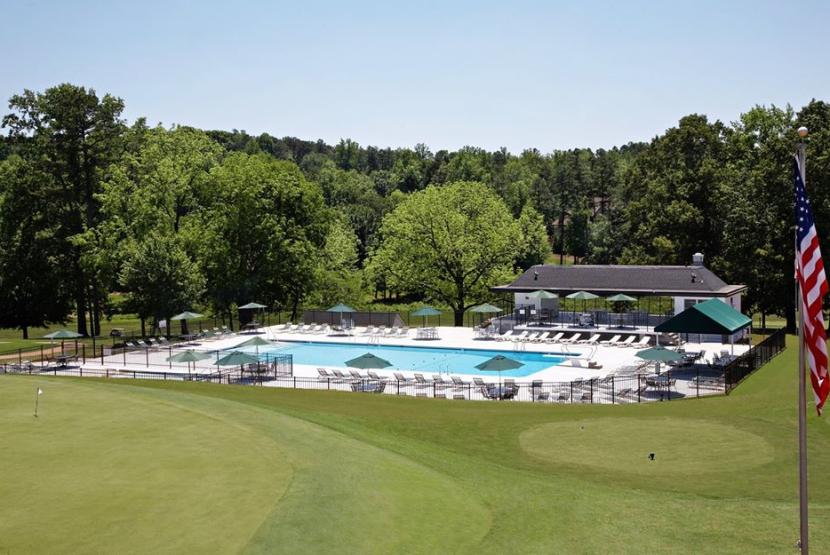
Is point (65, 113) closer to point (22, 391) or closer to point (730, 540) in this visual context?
point (22, 391)

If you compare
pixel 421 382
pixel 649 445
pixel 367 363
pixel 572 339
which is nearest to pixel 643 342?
pixel 572 339

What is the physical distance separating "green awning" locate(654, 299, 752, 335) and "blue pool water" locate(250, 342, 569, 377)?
813 cm

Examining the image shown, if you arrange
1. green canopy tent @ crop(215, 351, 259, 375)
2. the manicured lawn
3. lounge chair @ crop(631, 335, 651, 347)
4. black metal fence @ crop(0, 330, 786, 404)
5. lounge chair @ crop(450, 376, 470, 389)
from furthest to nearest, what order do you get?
lounge chair @ crop(631, 335, 651, 347), green canopy tent @ crop(215, 351, 259, 375), lounge chair @ crop(450, 376, 470, 389), black metal fence @ crop(0, 330, 786, 404), the manicured lawn

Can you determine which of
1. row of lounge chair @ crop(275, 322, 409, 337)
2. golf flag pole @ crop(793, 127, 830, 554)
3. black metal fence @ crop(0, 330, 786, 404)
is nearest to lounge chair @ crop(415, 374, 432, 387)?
black metal fence @ crop(0, 330, 786, 404)

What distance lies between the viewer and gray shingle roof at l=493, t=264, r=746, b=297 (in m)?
51.0

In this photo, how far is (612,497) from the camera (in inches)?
698

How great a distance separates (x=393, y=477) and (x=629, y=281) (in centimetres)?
4004

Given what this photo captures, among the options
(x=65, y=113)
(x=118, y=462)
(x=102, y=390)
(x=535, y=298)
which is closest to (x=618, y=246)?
(x=535, y=298)

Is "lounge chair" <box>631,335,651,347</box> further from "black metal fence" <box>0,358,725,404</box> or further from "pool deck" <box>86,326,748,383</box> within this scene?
"black metal fence" <box>0,358,725,404</box>

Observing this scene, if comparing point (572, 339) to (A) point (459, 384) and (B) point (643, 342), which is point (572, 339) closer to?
(B) point (643, 342)

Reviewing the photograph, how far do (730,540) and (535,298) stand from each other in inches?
1663

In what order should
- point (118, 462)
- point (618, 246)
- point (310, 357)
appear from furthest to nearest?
point (618, 246) → point (310, 357) → point (118, 462)

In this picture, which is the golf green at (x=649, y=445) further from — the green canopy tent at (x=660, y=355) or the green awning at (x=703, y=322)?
the green awning at (x=703, y=322)

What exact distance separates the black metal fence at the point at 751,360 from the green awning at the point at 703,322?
1.57 m
